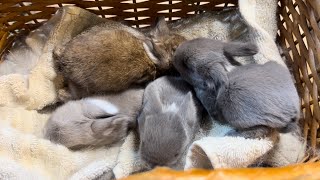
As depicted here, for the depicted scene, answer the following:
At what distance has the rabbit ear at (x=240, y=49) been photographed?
110 cm

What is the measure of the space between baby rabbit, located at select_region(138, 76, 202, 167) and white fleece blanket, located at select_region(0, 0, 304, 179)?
0.04 m

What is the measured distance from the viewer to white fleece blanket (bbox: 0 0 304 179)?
1.04 metres

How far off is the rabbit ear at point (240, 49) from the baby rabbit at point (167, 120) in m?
0.13

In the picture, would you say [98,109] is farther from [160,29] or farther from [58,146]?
[160,29]

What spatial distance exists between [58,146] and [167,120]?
276 millimetres

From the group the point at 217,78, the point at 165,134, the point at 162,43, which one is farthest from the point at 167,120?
the point at 162,43

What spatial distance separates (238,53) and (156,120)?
24cm

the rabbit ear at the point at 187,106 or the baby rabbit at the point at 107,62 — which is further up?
the baby rabbit at the point at 107,62

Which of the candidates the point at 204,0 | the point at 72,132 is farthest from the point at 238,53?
the point at 72,132

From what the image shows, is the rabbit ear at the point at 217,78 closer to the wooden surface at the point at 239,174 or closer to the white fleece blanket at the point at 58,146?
the white fleece blanket at the point at 58,146

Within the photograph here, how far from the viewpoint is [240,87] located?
1.07 metres

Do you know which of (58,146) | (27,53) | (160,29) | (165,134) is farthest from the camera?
(27,53)

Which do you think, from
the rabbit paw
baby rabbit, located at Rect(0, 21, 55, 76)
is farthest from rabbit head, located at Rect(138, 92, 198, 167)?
baby rabbit, located at Rect(0, 21, 55, 76)

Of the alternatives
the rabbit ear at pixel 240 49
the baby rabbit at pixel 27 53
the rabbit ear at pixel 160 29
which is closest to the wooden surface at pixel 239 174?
the rabbit ear at pixel 240 49
